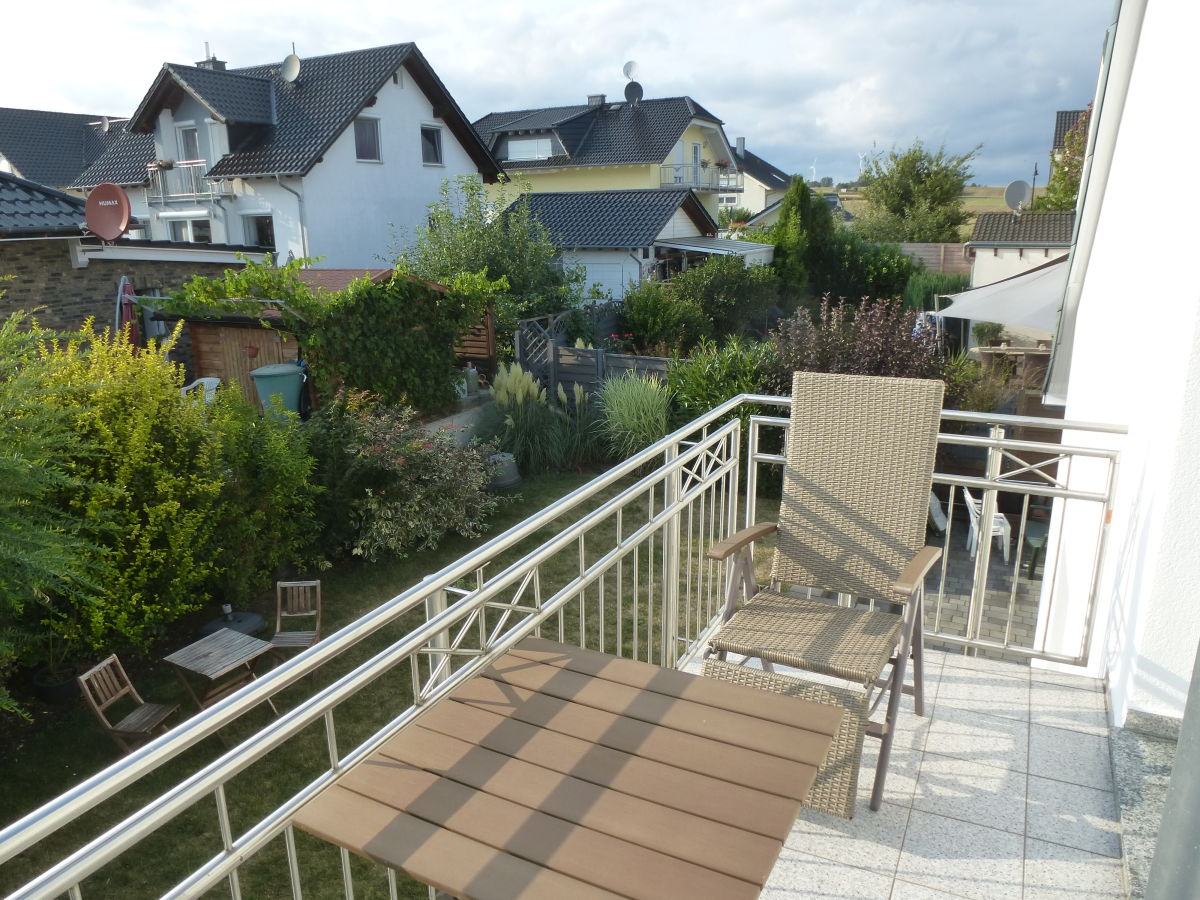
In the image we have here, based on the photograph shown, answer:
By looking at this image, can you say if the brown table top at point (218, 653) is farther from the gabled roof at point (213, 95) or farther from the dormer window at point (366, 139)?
the gabled roof at point (213, 95)

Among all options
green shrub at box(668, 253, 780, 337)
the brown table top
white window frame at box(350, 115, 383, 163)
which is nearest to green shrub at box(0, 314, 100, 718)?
the brown table top

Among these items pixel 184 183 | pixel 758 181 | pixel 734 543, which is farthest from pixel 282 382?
pixel 758 181

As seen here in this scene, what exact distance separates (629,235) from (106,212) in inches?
555

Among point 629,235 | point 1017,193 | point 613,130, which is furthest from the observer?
point 613,130

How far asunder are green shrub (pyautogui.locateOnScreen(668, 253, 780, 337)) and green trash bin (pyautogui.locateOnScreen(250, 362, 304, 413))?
1105 cm

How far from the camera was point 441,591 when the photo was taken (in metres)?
2.16

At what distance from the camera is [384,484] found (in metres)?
7.92

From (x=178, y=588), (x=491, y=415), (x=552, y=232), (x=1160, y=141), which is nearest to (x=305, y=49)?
(x=552, y=232)

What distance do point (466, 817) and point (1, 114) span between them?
39932 millimetres

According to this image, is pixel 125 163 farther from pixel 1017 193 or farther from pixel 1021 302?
pixel 1021 302

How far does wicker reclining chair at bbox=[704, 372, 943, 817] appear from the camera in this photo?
3031 millimetres

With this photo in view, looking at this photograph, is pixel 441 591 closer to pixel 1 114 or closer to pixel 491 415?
pixel 491 415

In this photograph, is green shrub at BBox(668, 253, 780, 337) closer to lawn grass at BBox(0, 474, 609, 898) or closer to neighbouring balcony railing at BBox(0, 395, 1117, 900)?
neighbouring balcony railing at BBox(0, 395, 1117, 900)

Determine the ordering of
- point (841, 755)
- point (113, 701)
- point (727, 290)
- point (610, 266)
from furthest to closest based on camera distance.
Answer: point (610, 266), point (727, 290), point (113, 701), point (841, 755)
